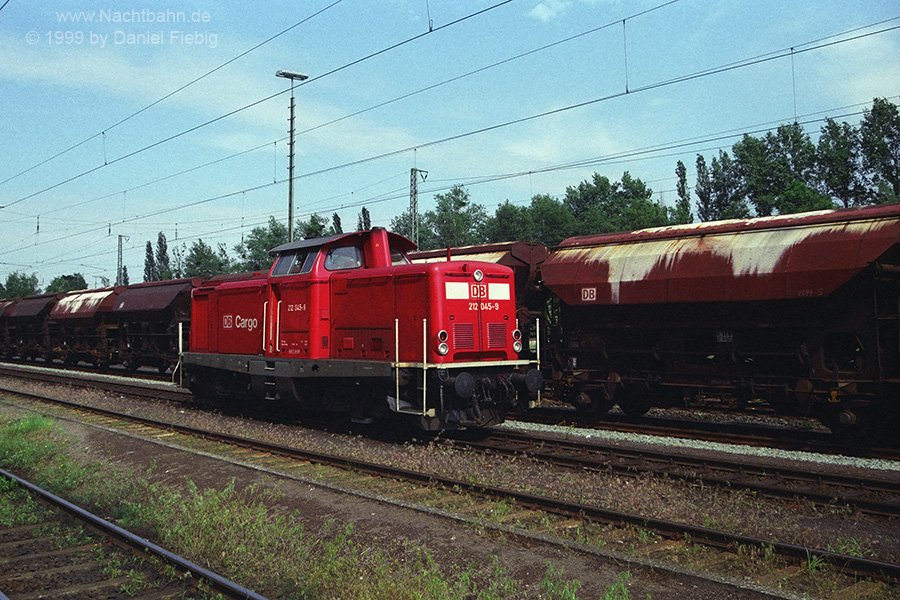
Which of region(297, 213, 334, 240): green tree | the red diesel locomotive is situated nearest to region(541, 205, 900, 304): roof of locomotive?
the red diesel locomotive

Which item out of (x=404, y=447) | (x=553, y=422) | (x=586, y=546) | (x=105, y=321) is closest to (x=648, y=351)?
(x=553, y=422)

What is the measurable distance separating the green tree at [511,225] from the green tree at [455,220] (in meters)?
3.35

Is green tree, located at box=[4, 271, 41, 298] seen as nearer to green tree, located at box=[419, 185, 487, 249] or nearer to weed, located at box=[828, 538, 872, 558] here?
green tree, located at box=[419, 185, 487, 249]

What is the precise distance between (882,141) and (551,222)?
31.3 m

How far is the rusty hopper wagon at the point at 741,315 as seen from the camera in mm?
10867

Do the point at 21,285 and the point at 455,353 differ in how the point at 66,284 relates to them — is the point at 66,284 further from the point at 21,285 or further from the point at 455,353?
the point at 455,353

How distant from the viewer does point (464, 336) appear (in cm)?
1109

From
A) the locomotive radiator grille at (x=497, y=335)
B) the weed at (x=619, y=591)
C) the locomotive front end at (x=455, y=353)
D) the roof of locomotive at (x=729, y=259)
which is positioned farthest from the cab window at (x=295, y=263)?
the weed at (x=619, y=591)

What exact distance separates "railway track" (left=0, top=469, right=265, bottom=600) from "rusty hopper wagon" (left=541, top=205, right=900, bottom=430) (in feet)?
32.0

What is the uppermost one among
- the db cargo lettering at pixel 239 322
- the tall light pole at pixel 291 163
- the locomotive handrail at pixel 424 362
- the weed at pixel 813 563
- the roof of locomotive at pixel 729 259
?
the tall light pole at pixel 291 163

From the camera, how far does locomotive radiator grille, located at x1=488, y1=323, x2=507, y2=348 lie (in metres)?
11.6

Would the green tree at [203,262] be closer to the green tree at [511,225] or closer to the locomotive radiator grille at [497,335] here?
the green tree at [511,225]

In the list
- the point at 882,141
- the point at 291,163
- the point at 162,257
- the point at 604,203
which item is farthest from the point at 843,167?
the point at 162,257

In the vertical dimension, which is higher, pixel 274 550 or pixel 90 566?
pixel 274 550
